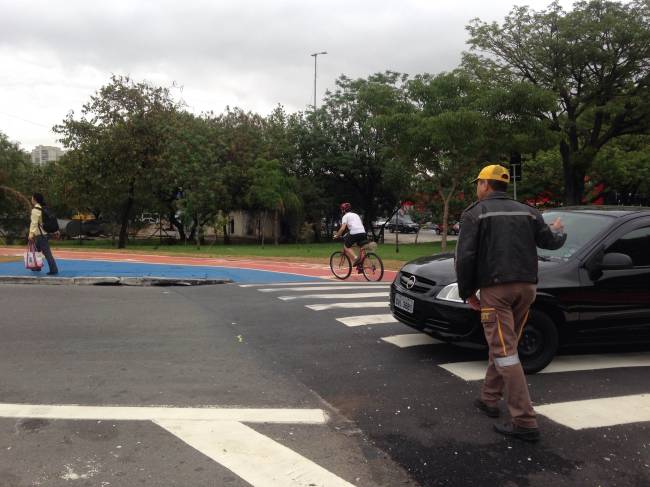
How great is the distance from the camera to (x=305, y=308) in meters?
8.73

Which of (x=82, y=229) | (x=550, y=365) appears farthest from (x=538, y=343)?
(x=82, y=229)

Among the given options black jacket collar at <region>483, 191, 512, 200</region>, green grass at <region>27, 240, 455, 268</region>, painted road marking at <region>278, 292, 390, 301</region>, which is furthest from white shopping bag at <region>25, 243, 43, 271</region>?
black jacket collar at <region>483, 191, 512, 200</region>

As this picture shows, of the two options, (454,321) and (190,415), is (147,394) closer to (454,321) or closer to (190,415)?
(190,415)

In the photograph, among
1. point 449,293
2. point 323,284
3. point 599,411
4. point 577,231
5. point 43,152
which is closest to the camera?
point 599,411

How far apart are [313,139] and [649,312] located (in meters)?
31.8

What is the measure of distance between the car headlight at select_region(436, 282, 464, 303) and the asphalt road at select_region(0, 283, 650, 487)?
70cm

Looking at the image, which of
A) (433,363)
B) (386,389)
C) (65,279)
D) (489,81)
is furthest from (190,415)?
(489,81)

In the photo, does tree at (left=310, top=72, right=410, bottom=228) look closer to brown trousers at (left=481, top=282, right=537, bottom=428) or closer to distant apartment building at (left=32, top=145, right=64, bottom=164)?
brown trousers at (left=481, top=282, right=537, bottom=428)

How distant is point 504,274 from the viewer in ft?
12.8

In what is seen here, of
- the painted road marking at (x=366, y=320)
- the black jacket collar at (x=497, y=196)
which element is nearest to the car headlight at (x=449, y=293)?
the black jacket collar at (x=497, y=196)

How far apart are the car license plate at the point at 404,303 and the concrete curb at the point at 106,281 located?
23.1 ft

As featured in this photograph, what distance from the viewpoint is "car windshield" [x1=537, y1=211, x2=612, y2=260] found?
5.69 meters

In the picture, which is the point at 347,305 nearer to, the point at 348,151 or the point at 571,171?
the point at 571,171

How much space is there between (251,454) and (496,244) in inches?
85.9
